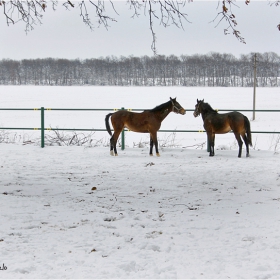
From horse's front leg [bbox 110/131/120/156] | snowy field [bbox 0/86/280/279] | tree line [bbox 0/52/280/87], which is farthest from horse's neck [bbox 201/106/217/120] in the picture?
tree line [bbox 0/52/280/87]

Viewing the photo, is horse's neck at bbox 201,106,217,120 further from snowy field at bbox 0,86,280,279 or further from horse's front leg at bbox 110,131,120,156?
horse's front leg at bbox 110,131,120,156

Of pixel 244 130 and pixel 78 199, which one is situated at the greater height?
pixel 244 130

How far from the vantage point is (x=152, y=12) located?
6.39 meters

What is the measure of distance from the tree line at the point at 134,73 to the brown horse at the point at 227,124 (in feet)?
A: 224

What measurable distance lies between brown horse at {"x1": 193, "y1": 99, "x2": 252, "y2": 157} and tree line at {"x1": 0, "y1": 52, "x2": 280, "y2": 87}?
68.2 meters

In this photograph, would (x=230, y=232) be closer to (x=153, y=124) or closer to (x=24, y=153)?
(x=153, y=124)

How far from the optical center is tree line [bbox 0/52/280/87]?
263 ft

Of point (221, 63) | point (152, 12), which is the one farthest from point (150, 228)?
point (221, 63)

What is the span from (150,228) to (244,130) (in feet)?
19.9

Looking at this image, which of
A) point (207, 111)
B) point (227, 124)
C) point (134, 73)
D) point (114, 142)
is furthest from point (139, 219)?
point (134, 73)

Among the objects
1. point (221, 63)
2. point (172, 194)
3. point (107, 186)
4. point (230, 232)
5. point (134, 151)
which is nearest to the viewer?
point (230, 232)

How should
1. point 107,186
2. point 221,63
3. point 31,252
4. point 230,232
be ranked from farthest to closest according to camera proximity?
point 221,63 → point 107,186 → point 230,232 → point 31,252

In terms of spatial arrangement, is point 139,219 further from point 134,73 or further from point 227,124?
point 134,73

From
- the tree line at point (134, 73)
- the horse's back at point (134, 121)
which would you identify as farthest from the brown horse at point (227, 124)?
the tree line at point (134, 73)
